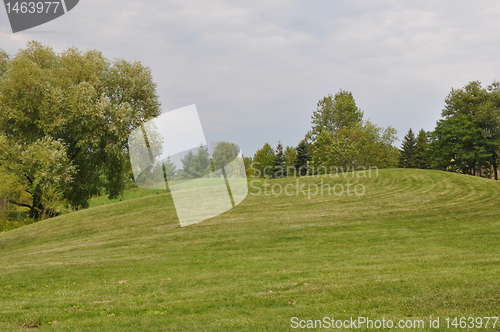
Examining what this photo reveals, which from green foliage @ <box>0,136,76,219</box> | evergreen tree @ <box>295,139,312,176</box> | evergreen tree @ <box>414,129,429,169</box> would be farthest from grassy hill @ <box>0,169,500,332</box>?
evergreen tree @ <box>414,129,429,169</box>

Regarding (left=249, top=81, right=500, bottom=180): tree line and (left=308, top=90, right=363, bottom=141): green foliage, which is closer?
(left=249, top=81, right=500, bottom=180): tree line

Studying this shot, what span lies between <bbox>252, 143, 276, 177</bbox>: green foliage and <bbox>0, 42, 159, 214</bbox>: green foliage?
155 ft

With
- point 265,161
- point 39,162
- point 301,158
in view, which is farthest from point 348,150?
point 39,162

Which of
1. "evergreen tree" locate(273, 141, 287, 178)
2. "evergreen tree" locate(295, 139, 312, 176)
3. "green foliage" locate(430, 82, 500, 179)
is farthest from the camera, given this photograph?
"evergreen tree" locate(273, 141, 287, 178)

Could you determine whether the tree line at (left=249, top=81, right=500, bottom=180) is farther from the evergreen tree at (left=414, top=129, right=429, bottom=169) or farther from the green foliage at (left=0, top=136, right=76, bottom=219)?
the green foliage at (left=0, top=136, right=76, bottom=219)

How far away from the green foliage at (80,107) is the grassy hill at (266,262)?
4.28m

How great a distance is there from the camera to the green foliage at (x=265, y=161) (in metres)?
82.6

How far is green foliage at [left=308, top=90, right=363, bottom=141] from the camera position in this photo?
84438 millimetres

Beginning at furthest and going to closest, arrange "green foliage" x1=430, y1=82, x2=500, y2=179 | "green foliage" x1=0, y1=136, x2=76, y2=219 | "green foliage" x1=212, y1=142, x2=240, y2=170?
"green foliage" x1=430, y1=82, x2=500, y2=179 → "green foliage" x1=0, y1=136, x2=76, y2=219 → "green foliage" x1=212, y1=142, x2=240, y2=170

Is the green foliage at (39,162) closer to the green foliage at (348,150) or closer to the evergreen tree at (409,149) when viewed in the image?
the green foliage at (348,150)

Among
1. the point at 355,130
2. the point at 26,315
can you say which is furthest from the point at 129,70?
the point at 355,130

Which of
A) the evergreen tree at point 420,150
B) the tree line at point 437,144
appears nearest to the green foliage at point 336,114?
the tree line at point 437,144

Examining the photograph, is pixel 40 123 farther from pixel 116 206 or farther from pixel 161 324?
pixel 161 324

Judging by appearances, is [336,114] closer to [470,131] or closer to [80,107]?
[470,131]
